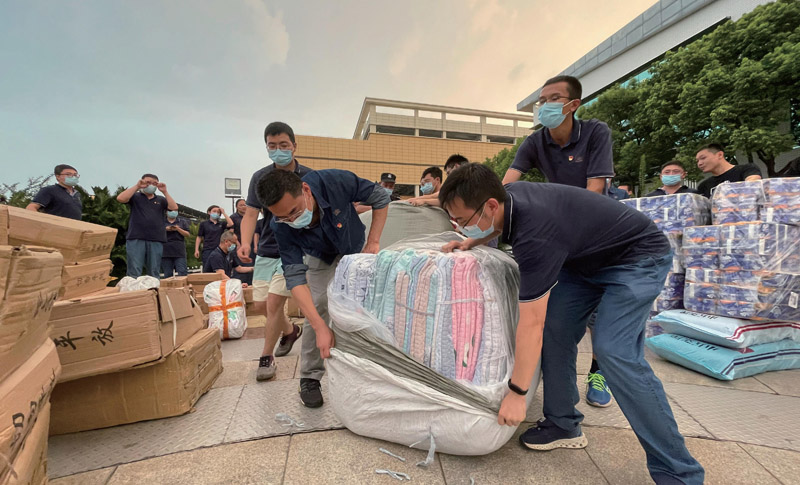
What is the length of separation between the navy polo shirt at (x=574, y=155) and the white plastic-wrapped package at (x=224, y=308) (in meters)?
3.15

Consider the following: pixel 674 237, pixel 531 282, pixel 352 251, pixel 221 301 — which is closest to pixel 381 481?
pixel 531 282

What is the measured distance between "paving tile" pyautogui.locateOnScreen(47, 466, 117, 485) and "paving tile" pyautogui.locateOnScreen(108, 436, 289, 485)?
0.04m

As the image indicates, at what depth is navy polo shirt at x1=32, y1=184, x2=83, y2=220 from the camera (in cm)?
392

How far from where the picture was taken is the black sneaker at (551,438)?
5.52 feet

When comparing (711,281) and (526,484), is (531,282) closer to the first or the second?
(526,484)

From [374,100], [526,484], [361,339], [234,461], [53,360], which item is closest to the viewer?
[53,360]

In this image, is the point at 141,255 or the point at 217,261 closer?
the point at 141,255

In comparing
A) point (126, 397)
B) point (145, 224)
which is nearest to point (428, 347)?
point (126, 397)

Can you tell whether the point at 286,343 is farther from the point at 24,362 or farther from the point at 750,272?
the point at 750,272

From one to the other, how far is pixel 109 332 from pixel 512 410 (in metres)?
1.99

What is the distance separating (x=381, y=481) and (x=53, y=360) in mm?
1369

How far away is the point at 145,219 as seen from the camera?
15.1 feet

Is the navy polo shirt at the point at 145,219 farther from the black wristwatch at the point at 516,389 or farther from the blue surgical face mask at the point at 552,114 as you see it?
the black wristwatch at the point at 516,389

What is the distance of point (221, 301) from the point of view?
377 centimetres
